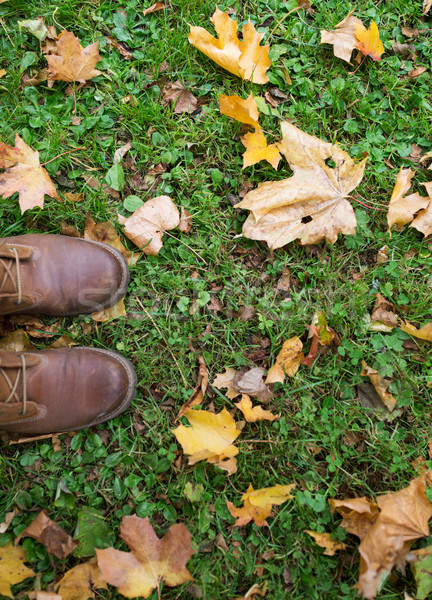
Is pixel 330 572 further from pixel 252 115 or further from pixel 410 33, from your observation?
pixel 410 33

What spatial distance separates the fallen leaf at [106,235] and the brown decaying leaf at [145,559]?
1.16 meters

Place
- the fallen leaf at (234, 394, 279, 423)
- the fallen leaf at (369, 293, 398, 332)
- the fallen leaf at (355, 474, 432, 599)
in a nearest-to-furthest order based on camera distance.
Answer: the fallen leaf at (355, 474, 432, 599) → the fallen leaf at (234, 394, 279, 423) → the fallen leaf at (369, 293, 398, 332)

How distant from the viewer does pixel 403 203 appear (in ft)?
6.94

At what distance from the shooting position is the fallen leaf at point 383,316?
2.07m

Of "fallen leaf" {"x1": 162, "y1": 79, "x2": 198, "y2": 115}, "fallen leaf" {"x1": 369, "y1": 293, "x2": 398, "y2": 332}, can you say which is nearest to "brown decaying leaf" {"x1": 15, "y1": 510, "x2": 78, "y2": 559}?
"fallen leaf" {"x1": 369, "y1": 293, "x2": 398, "y2": 332}

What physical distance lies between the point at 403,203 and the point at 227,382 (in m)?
1.22

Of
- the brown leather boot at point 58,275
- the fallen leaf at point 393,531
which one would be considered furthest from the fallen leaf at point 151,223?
the fallen leaf at point 393,531

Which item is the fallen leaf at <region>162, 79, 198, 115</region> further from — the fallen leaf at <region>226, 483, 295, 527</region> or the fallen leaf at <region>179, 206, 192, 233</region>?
the fallen leaf at <region>226, 483, 295, 527</region>

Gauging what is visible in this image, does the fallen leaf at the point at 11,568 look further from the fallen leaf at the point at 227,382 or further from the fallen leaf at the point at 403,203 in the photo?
the fallen leaf at the point at 403,203

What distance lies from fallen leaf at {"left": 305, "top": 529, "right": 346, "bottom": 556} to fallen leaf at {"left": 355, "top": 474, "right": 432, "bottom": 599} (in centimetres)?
13

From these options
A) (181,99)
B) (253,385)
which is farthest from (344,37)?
(253,385)

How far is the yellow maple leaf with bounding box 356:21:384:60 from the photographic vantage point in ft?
7.18

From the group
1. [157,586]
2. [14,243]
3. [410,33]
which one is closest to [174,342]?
[14,243]

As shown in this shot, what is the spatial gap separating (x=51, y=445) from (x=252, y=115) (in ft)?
5.85
